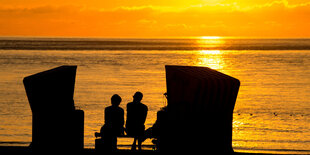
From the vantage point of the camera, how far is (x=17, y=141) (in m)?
14.5

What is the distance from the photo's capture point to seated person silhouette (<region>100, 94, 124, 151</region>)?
9.41m

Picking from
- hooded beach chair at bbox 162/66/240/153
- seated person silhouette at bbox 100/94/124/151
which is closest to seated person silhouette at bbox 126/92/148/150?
seated person silhouette at bbox 100/94/124/151

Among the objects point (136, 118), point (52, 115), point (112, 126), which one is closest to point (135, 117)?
point (136, 118)

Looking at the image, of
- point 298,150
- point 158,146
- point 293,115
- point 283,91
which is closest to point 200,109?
point 158,146

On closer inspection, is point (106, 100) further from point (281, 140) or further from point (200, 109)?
point (200, 109)

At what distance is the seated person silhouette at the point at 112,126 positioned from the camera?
30.9ft

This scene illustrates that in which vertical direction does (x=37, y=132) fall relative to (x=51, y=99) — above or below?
below

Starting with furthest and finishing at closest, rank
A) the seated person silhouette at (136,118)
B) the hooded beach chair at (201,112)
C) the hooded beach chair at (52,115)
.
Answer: the seated person silhouette at (136,118)
the hooded beach chair at (52,115)
the hooded beach chair at (201,112)

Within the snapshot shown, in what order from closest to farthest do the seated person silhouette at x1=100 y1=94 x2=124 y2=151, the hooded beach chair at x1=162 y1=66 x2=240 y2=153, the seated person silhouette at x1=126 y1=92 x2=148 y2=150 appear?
the hooded beach chair at x1=162 y1=66 x2=240 y2=153 → the seated person silhouette at x1=100 y1=94 x2=124 y2=151 → the seated person silhouette at x1=126 y1=92 x2=148 y2=150

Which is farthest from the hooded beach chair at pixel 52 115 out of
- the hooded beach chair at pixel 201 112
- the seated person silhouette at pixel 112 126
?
Result: the hooded beach chair at pixel 201 112

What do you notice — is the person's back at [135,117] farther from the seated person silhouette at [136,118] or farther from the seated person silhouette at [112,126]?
the seated person silhouette at [112,126]

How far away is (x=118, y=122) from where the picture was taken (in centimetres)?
963

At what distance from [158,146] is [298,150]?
5.62 metres

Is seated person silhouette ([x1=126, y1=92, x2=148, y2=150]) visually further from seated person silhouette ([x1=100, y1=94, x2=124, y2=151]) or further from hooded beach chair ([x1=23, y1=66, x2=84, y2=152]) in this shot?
hooded beach chair ([x1=23, y1=66, x2=84, y2=152])
